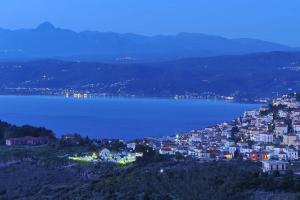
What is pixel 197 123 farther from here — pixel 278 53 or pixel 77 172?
pixel 278 53

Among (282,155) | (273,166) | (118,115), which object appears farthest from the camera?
(118,115)

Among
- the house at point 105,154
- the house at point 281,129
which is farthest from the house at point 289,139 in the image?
the house at point 105,154

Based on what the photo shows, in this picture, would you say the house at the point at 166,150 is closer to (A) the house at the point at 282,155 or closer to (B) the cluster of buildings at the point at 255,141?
(B) the cluster of buildings at the point at 255,141

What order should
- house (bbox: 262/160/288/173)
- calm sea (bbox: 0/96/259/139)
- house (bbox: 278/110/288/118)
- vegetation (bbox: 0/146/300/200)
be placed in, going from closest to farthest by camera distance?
vegetation (bbox: 0/146/300/200) < house (bbox: 262/160/288/173) < house (bbox: 278/110/288/118) < calm sea (bbox: 0/96/259/139)

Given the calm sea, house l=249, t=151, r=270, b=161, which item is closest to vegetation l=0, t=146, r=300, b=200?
house l=249, t=151, r=270, b=161

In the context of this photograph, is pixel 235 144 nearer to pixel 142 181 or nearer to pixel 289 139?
pixel 289 139

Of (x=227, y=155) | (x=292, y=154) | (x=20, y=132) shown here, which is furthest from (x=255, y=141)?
(x=20, y=132)

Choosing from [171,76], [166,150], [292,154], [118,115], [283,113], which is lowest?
[118,115]

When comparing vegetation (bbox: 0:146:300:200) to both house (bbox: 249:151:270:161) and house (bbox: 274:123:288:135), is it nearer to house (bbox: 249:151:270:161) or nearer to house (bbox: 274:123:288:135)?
house (bbox: 249:151:270:161)
